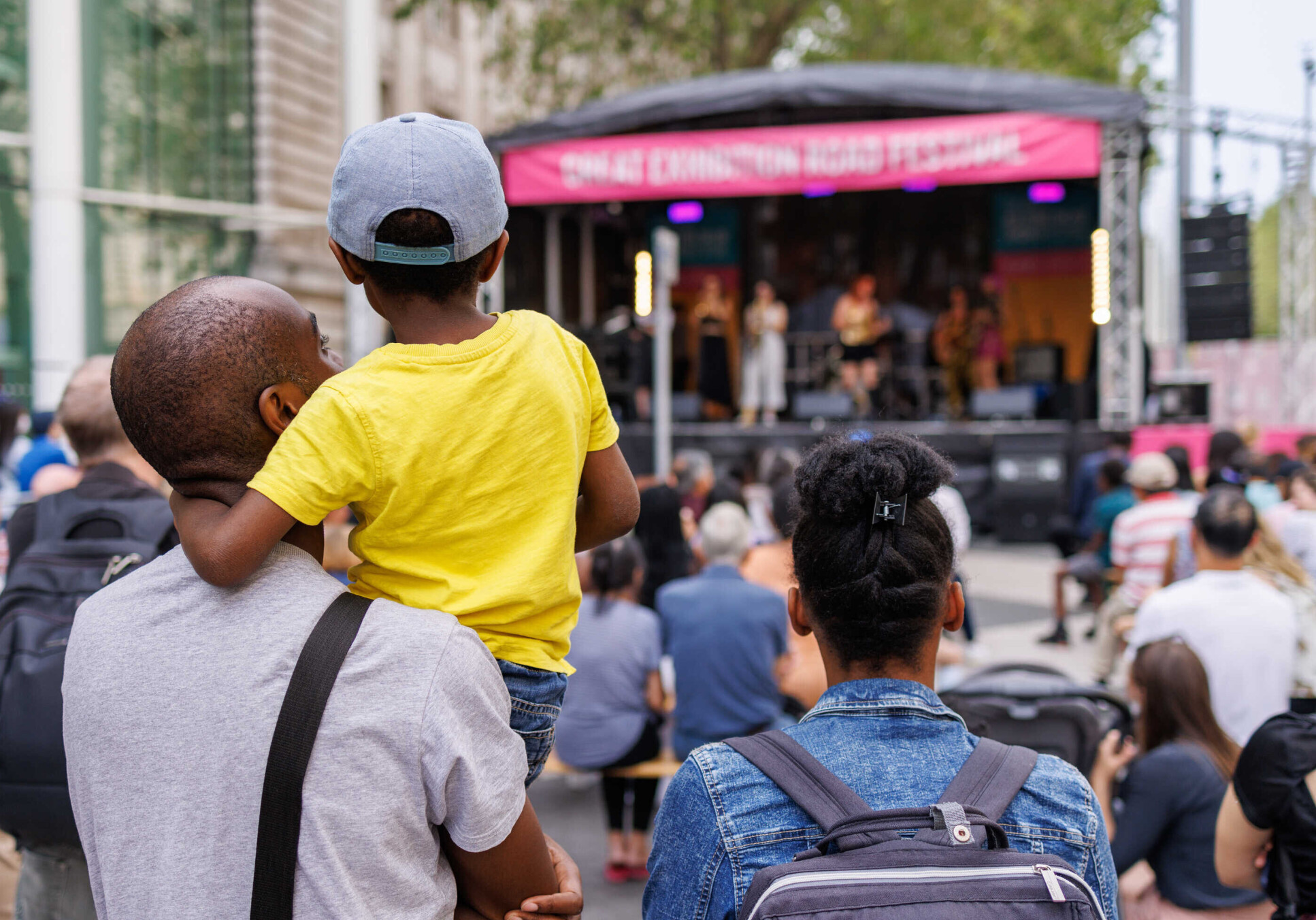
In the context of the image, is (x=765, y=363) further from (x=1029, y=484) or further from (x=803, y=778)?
(x=803, y=778)

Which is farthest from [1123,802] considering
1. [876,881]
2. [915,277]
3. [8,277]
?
[915,277]

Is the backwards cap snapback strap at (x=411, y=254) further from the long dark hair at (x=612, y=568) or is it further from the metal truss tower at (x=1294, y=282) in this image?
the metal truss tower at (x=1294, y=282)

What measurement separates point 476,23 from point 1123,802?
2349 cm

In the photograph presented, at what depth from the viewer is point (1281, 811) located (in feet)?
7.57

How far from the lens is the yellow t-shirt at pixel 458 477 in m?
1.35

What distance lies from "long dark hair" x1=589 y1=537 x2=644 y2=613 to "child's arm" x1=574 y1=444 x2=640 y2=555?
10.6 feet

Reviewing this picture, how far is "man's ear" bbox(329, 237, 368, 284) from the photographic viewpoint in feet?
4.81

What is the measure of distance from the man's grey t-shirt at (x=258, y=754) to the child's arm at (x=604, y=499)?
352mm

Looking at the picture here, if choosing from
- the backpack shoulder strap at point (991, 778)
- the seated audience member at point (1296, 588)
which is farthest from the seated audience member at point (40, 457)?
the seated audience member at point (1296, 588)

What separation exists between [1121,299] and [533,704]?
44.0 ft

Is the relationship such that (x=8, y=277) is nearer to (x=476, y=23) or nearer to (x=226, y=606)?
(x=226, y=606)

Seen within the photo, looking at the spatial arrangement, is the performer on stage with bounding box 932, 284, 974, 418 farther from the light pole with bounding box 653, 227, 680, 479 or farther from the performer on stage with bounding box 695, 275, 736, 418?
the light pole with bounding box 653, 227, 680, 479

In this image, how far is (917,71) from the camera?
44.0ft

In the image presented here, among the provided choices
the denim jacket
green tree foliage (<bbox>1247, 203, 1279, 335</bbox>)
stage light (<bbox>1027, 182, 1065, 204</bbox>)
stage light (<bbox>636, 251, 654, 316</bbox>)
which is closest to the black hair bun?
the denim jacket
